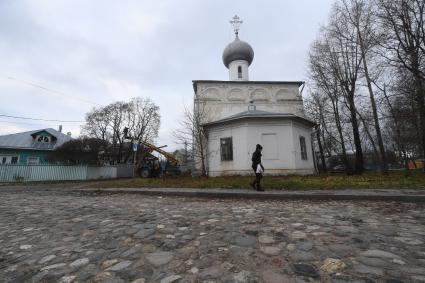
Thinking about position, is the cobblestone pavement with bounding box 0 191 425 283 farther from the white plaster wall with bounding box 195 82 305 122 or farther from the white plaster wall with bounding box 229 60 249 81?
the white plaster wall with bounding box 229 60 249 81

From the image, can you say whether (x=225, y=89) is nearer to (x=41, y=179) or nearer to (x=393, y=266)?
(x=41, y=179)

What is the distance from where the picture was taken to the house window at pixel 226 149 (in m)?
17.3

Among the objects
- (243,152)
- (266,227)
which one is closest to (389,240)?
(266,227)

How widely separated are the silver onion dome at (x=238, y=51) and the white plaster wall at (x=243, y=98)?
399cm

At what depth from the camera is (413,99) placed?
13422mm

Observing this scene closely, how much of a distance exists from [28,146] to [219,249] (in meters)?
33.8

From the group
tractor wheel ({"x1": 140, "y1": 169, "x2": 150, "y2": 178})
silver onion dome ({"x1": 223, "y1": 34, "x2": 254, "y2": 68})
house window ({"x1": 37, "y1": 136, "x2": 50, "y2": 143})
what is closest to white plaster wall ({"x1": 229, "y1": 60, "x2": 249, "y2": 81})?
silver onion dome ({"x1": 223, "y1": 34, "x2": 254, "y2": 68})

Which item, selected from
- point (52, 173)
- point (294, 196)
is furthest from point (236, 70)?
point (294, 196)

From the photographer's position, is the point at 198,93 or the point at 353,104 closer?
the point at 353,104

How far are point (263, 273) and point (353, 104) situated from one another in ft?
60.2

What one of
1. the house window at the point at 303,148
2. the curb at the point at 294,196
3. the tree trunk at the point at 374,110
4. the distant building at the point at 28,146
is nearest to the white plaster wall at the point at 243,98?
the house window at the point at 303,148

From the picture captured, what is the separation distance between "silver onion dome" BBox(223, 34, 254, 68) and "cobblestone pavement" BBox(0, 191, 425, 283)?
1028 inches

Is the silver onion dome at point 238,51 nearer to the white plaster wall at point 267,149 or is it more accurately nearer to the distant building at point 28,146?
the white plaster wall at point 267,149

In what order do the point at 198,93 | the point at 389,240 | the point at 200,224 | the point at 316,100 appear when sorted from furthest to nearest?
the point at 198,93 < the point at 316,100 < the point at 200,224 < the point at 389,240
